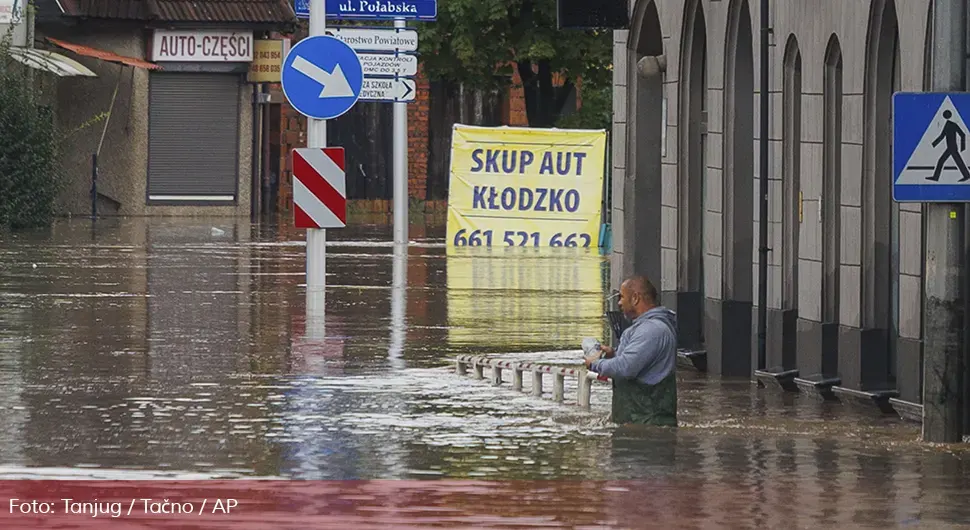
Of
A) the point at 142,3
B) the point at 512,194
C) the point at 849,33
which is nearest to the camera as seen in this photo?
the point at 849,33

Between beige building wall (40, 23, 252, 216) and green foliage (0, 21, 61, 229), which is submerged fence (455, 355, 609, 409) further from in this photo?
beige building wall (40, 23, 252, 216)

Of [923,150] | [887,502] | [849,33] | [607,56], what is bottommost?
[887,502]

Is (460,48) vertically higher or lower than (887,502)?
higher

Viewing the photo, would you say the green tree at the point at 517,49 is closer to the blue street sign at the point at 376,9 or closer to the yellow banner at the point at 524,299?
the yellow banner at the point at 524,299

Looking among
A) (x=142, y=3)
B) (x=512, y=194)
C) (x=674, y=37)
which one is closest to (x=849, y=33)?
(x=674, y=37)

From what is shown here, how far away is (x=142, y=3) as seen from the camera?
45.8 meters

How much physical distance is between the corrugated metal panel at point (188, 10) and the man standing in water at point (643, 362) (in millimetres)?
33211

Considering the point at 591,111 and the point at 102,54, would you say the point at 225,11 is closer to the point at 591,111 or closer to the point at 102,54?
the point at 102,54

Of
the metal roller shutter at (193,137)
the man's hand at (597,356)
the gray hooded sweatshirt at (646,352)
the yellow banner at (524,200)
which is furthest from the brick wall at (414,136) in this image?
the gray hooded sweatshirt at (646,352)

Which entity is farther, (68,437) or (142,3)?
(142,3)

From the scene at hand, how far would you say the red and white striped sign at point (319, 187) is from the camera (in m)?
20.5

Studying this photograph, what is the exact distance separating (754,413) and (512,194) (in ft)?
68.7

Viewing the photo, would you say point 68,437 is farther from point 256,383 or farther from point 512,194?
point 512,194

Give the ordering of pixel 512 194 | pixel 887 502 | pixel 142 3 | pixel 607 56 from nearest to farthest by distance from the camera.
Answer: pixel 887 502, pixel 512 194, pixel 142 3, pixel 607 56
